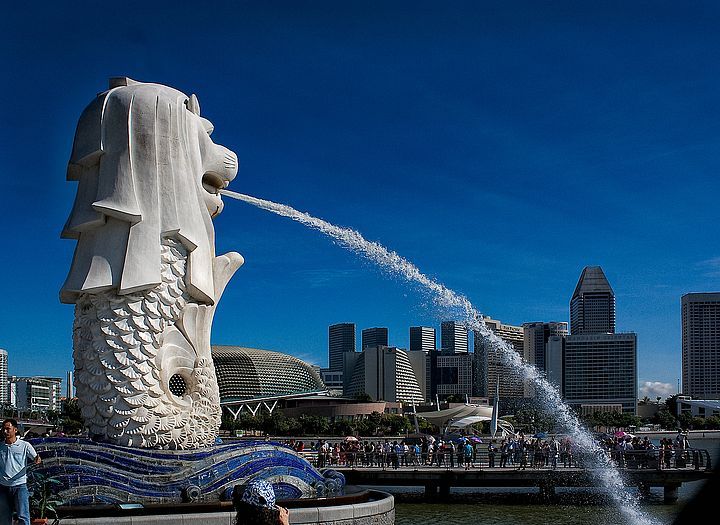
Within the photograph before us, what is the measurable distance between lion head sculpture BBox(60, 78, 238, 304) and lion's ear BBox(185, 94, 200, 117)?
1.00 ft

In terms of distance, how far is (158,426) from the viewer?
66.2 feet

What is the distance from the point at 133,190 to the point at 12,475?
459 inches

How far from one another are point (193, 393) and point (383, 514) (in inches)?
211

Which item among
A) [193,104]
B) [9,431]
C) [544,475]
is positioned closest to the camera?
[9,431]

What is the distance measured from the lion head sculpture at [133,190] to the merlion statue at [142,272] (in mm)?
24

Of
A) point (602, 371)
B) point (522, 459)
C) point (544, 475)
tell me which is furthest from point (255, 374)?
point (602, 371)

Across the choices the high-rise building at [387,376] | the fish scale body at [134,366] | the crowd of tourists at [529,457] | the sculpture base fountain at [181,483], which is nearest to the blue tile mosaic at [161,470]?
the sculpture base fountain at [181,483]

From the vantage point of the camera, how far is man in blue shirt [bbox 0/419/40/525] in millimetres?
9703

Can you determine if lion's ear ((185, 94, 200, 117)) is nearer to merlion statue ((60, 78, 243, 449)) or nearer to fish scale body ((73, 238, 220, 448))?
merlion statue ((60, 78, 243, 449))

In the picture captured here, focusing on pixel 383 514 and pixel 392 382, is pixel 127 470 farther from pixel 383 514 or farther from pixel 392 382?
pixel 392 382

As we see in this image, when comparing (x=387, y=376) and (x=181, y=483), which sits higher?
(x=181, y=483)

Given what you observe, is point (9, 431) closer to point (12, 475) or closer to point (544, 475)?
point (12, 475)

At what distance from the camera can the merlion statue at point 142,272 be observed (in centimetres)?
2000

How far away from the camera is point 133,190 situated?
20.6 m
